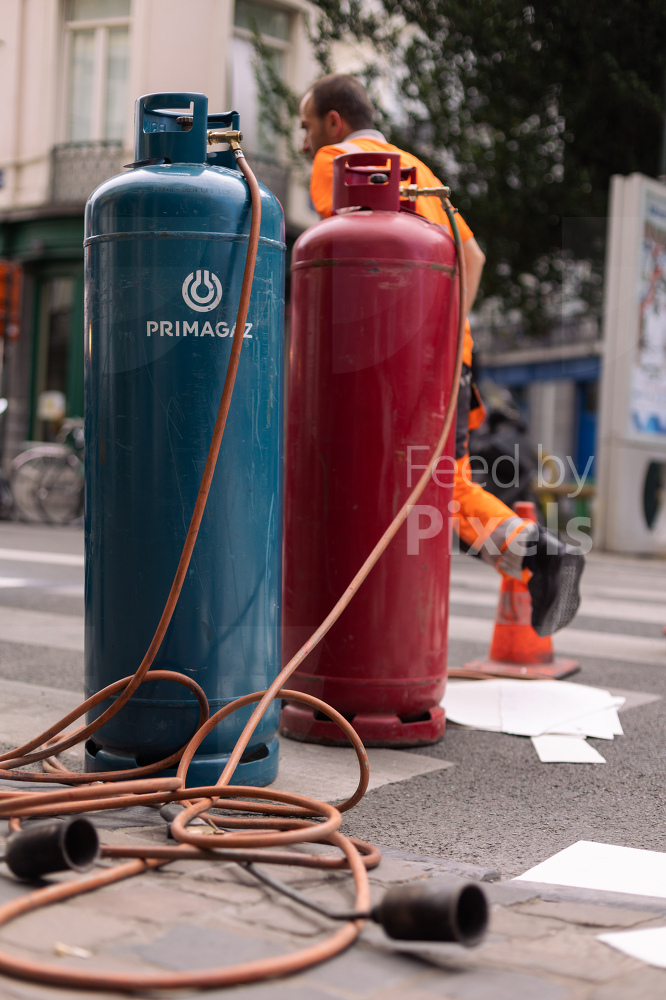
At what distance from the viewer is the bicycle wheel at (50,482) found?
14.2m

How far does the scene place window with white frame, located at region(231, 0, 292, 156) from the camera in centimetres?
1577

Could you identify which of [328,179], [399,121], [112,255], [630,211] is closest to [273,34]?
[399,121]

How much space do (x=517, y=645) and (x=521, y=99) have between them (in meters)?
12.7

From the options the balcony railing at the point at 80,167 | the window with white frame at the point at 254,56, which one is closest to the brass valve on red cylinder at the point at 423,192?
the window with white frame at the point at 254,56

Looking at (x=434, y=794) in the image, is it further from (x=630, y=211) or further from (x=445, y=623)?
(x=630, y=211)

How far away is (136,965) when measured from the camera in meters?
1.66

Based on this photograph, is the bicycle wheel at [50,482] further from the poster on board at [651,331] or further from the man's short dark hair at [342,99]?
the man's short dark hair at [342,99]

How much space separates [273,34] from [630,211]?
24.8 ft

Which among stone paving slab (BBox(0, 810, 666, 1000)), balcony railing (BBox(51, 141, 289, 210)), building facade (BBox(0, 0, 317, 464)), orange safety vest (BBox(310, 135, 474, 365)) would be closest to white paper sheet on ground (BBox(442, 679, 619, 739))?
orange safety vest (BBox(310, 135, 474, 365))

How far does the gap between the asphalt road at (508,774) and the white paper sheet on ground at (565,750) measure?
4 centimetres

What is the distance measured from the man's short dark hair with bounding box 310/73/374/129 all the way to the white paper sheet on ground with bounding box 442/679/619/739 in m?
2.13

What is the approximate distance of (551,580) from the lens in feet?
12.5

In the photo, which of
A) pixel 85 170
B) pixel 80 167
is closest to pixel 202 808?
pixel 85 170

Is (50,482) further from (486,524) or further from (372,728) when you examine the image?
(372,728)
